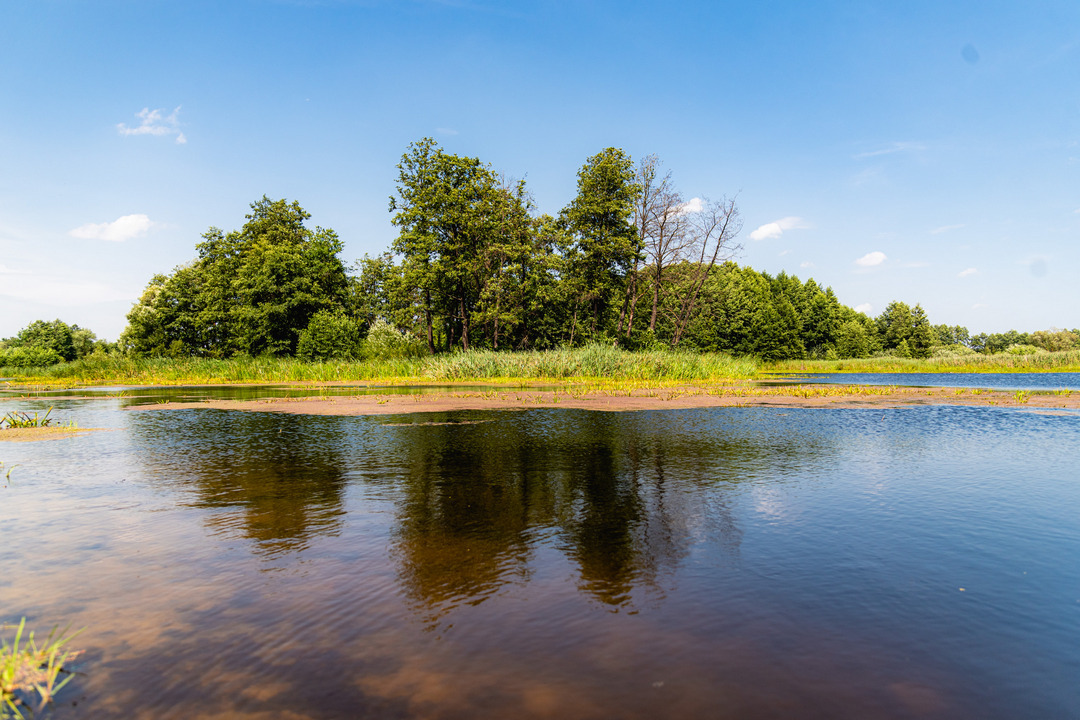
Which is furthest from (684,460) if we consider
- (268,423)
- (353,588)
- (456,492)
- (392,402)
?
(392,402)

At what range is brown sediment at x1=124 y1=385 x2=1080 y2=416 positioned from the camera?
21.2 m

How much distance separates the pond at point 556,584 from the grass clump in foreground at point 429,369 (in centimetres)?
2779

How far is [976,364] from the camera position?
2347 inches

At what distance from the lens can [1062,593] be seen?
192 inches

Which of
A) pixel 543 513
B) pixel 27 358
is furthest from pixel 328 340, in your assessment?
pixel 543 513

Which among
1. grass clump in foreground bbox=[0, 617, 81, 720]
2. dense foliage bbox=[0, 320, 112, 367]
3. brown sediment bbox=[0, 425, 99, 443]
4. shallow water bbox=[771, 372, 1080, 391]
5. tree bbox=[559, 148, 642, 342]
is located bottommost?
shallow water bbox=[771, 372, 1080, 391]

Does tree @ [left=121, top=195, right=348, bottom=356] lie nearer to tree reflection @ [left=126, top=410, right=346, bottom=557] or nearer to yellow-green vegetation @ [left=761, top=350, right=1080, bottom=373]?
tree reflection @ [left=126, top=410, right=346, bottom=557]

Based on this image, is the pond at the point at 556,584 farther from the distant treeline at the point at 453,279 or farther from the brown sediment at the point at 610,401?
the distant treeline at the point at 453,279

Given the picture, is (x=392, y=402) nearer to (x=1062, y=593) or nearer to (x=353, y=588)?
(x=353, y=588)

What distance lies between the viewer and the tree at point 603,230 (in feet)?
166

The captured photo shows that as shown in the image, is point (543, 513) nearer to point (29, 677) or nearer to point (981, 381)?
point (29, 677)

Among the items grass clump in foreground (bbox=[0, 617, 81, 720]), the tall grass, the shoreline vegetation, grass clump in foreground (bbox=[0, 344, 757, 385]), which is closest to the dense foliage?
the shoreline vegetation

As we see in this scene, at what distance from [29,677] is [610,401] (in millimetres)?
20885

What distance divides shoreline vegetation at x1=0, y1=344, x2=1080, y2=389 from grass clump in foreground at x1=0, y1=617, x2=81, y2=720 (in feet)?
111
